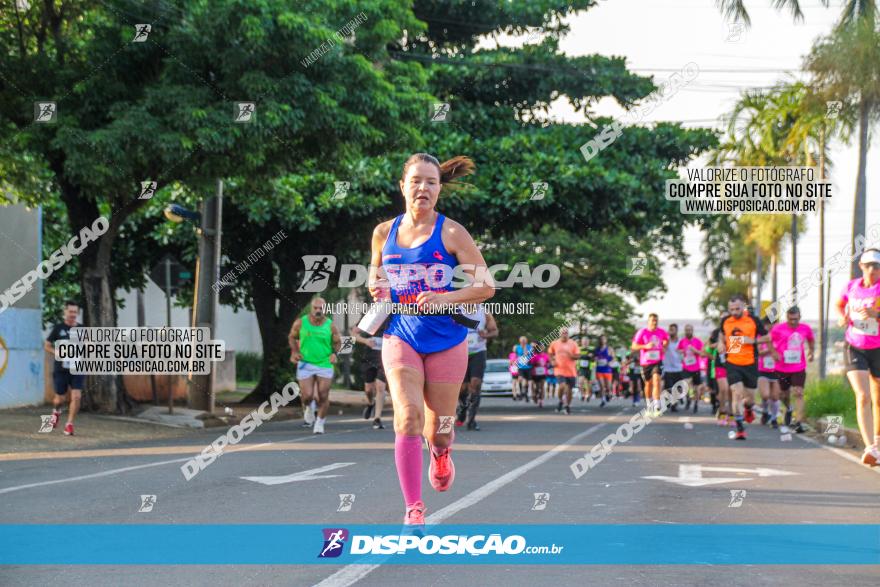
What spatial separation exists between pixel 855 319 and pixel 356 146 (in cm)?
1135

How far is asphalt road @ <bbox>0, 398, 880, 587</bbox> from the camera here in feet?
20.1

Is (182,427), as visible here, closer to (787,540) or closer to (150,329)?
(150,329)

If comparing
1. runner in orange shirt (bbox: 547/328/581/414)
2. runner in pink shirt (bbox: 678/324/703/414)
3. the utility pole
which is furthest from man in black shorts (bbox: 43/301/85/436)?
runner in pink shirt (bbox: 678/324/703/414)

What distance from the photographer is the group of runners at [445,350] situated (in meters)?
6.25

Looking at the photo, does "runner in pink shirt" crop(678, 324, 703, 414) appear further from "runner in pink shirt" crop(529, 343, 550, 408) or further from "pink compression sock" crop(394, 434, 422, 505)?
"pink compression sock" crop(394, 434, 422, 505)

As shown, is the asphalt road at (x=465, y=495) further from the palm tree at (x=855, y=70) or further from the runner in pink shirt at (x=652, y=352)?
the palm tree at (x=855, y=70)

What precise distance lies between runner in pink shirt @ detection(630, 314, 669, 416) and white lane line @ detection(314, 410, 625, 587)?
371cm

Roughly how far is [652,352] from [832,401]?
11.6 ft

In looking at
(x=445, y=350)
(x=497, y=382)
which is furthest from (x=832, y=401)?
(x=497, y=382)

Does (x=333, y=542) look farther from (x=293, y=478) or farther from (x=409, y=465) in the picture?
(x=293, y=478)

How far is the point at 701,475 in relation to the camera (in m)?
11.6

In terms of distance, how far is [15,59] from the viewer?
19.3 metres

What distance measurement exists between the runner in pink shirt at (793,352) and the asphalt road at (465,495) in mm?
3301

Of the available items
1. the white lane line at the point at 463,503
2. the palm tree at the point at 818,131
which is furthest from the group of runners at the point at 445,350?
the palm tree at the point at 818,131
